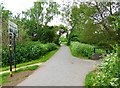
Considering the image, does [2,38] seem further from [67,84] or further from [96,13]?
[67,84]

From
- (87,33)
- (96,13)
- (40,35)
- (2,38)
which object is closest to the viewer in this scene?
(96,13)

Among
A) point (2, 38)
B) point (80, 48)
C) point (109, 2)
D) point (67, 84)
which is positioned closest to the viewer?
point (67, 84)

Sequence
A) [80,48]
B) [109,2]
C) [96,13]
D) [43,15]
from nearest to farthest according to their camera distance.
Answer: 1. [109,2]
2. [96,13]
3. [80,48]
4. [43,15]

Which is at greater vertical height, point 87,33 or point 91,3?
point 91,3

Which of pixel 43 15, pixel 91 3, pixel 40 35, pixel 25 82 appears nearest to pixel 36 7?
pixel 43 15

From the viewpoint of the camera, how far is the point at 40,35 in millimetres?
36594

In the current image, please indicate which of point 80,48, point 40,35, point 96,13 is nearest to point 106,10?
point 96,13

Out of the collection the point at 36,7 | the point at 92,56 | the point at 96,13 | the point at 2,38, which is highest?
the point at 36,7

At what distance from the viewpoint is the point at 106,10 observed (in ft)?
51.0

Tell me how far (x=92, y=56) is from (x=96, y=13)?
433 cm

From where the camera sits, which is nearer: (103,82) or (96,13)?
(103,82)

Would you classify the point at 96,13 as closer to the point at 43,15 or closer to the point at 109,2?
the point at 109,2

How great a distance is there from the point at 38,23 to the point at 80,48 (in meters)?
16.8

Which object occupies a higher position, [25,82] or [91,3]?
[91,3]
